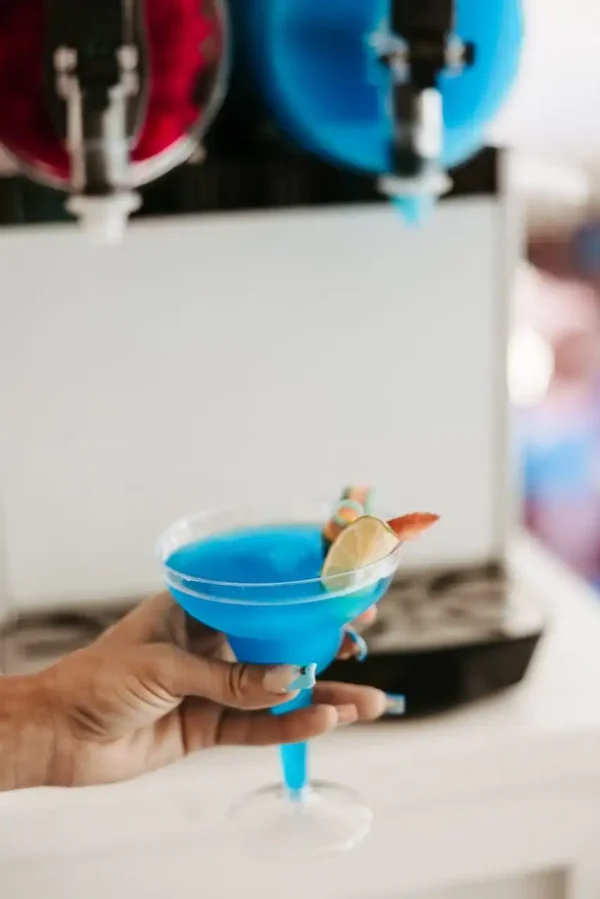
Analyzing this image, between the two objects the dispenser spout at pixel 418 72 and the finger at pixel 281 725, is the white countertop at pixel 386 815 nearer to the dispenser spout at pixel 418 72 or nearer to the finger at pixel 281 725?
the finger at pixel 281 725

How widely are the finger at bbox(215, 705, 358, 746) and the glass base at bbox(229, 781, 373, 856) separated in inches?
1.6

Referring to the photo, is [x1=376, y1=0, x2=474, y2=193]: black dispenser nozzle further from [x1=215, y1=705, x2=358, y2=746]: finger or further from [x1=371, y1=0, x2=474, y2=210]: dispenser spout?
[x1=215, y1=705, x2=358, y2=746]: finger

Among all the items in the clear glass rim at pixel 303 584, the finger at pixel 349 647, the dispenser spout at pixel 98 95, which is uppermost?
the dispenser spout at pixel 98 95

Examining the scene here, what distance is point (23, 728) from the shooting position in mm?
565

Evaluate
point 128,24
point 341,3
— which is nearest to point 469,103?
point 341,3

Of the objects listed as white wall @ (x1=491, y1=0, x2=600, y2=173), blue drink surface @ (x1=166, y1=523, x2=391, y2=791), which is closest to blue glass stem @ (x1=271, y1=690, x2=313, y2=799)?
blue drink surface @ (x1=166, y1=523, x2=391, y2=791)

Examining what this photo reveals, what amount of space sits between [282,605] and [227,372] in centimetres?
30

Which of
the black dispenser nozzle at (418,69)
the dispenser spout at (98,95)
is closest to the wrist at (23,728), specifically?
the dispenser spout at (98,95)

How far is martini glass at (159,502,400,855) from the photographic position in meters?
0.50

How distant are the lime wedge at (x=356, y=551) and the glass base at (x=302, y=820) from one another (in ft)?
0.55

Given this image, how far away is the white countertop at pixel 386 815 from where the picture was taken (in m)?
0.61

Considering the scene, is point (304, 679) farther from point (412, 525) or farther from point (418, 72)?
point (418, 72)

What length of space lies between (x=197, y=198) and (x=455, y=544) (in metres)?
0.32

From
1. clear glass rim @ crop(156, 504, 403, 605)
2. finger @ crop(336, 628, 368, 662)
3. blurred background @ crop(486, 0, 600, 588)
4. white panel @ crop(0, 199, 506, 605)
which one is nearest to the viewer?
clear glass rim @ crop(156, 504, 403, 605)
